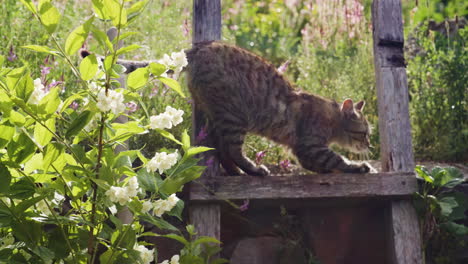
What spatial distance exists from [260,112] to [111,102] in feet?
5.63

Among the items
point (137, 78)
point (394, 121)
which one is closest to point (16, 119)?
point (137, 78)

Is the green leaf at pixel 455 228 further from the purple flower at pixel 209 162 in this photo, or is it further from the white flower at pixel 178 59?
the white flower at pixel 178 59

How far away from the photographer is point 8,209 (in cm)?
193

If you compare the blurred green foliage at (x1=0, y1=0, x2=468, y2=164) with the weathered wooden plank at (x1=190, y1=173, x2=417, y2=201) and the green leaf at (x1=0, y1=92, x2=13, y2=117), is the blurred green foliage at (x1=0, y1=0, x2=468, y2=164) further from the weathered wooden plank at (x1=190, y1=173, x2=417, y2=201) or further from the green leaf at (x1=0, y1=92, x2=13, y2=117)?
the green leaf at (x1=0, y1=92, x2=13, y2=117)

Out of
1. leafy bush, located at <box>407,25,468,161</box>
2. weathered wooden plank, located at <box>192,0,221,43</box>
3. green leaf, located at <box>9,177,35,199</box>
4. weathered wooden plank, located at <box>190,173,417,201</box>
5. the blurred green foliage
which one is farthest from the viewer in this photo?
leafy bush, located at <box>407,25,468,161</box>

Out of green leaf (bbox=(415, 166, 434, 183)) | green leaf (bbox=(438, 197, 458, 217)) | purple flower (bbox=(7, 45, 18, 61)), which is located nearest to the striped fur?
green leaf (bbox=(415, 166, 434, 183))

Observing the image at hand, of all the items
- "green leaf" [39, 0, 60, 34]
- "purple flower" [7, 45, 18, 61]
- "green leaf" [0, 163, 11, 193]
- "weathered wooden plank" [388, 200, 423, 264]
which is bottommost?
"weathered wooden plank" [388, 200, 423, 264]

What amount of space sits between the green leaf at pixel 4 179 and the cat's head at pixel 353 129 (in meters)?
2.45

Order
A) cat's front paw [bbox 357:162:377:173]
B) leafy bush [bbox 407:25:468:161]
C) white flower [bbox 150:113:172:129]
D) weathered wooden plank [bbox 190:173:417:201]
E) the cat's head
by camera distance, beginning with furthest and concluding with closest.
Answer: leafy bush [bbox 407:25:468:161] < the cat's head < cat's front paw [bbox 357:162:377:173] < weathered wooden plank [bbox 190:173:417:201] < white flower [bbox 150:113:172:129]

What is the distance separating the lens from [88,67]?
189 centimetres

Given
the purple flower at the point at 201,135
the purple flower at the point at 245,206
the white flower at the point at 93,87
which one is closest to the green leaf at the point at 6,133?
the white flower at the point at 93,87

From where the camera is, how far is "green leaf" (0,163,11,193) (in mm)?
1851

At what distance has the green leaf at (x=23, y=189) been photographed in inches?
75.1

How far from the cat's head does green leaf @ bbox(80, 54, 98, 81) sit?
2262 mm
